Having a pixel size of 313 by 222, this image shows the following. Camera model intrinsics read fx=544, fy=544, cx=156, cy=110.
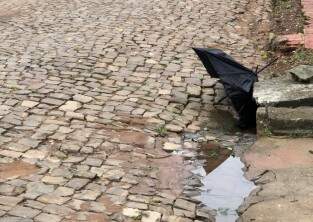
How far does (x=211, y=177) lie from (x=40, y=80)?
3.58m

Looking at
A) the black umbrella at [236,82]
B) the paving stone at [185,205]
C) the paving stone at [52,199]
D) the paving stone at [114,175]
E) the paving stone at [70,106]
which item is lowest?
the paving stone at [185,205]

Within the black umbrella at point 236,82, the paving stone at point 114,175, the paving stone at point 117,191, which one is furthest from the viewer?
the black umbrella at point 236,82

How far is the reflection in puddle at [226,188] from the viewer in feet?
17.3

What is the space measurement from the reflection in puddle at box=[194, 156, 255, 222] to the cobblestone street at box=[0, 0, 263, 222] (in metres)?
0.16

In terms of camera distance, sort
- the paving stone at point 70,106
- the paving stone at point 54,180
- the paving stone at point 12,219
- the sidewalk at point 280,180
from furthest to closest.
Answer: the paving stone at point 70,106 → the paving stone at point 54,180 → the sidewalk at point 280,180 → the paving stone at point 12,219

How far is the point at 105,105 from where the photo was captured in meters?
7.49

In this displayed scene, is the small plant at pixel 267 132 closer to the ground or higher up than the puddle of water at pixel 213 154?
higher up

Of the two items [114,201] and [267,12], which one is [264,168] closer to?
[114,201]

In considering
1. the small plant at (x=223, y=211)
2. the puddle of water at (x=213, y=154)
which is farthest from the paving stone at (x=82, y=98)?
the small plant at (x=223, y=211)

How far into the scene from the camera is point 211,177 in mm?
5902

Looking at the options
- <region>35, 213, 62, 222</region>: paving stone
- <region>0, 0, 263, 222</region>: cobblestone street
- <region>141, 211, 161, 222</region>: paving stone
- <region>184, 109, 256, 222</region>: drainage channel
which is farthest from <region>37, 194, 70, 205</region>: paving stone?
<region>184, 109, 256, 222</region>: drainage channel

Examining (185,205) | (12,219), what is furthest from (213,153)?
(12,219)

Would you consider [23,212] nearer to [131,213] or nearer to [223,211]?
[131,213]

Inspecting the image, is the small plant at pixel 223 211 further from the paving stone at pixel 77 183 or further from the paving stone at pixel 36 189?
the paving stone at pixel 36 189
